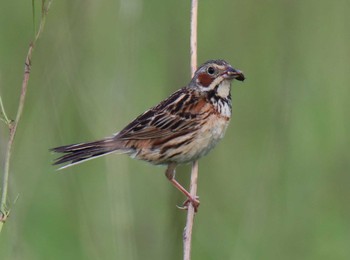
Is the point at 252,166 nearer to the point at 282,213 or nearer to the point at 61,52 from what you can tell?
the point at 282,213

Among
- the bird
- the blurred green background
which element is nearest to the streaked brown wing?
the bird

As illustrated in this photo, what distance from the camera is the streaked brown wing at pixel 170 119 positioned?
5.43 m

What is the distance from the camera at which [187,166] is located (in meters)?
5.10

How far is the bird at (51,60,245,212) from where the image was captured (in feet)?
17.5

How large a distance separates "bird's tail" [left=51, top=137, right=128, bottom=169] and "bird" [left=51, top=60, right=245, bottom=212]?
5cm

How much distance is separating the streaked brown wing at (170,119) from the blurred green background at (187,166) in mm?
182

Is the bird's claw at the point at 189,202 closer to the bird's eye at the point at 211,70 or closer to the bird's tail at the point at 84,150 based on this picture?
the bird's tail at the point at 84,150

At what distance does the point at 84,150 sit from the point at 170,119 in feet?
2.26

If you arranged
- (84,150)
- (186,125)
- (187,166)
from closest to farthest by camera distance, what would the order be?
(84,150) → (187,166) → (186,125)

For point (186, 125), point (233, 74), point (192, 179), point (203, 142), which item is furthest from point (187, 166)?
point (233, 74)

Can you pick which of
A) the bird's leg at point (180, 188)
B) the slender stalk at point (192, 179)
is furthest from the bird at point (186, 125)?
the slender stalk at point (192, 179)

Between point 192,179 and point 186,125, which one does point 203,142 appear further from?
point 192,179

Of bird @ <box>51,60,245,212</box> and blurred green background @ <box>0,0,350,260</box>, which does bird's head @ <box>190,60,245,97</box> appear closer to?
bird @ <box>51,60,245,212</box>

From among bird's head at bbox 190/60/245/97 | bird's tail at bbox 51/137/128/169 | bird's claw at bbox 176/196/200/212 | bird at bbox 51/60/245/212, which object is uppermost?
bird's head at bbox 190/60/245/97
